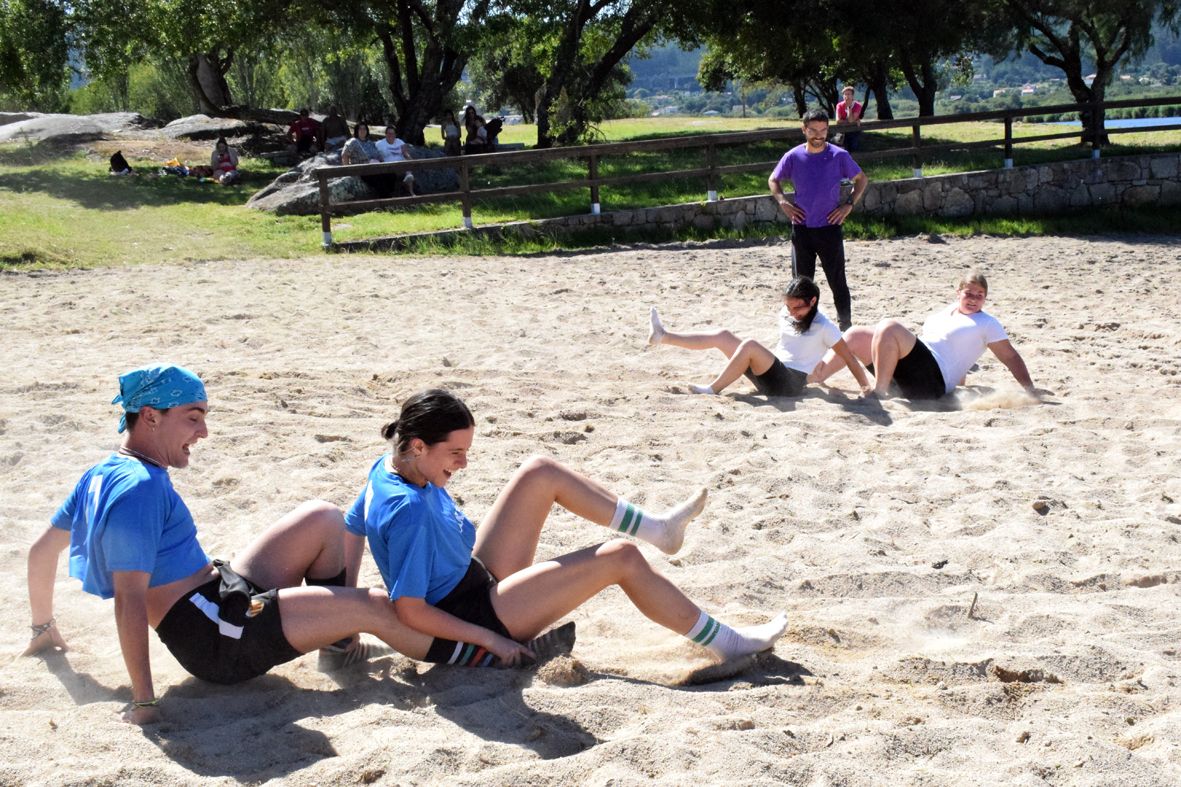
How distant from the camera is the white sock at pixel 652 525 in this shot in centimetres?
403

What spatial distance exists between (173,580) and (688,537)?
7.28ft

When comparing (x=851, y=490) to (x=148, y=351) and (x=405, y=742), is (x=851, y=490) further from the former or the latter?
(x=148, y=351)

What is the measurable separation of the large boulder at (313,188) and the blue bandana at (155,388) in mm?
13158

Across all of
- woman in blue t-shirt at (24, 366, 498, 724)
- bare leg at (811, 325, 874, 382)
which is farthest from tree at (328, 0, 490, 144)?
woman in blue t-shirt at (24, 366, 498, 724)

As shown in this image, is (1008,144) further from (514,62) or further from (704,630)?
(514,62)

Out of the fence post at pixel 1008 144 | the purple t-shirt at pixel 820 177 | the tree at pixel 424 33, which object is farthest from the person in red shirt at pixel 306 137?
the purple t-shirt at pixel 820 177

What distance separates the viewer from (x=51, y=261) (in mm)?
13031

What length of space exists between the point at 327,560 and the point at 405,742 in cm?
92

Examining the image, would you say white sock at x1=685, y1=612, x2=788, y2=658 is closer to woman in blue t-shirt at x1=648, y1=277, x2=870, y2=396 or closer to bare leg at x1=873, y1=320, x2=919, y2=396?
woman in blue t-shirt at x1=648, y1=277, x2=870, y2=396

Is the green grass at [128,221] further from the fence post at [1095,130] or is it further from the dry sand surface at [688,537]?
the fence post at [1095,130]

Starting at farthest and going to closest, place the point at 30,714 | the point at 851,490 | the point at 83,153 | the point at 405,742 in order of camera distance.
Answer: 1. the point at 83,153
2. the point at 851,490
3. the point at 30,714
4. the point at 405,742

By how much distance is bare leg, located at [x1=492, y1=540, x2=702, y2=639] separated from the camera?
3689 mm

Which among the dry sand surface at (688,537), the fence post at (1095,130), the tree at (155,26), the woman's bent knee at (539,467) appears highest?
the tree at (155,26)

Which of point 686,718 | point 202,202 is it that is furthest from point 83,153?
point 686,718
